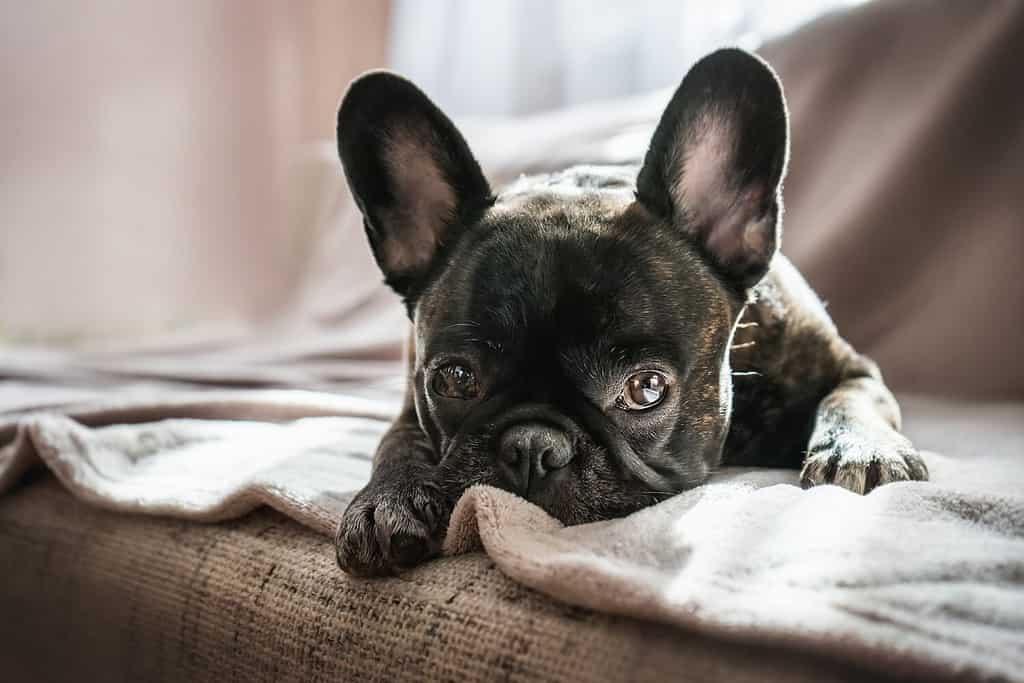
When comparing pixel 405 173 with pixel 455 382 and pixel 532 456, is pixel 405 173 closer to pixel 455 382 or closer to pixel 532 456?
pixel 455 382

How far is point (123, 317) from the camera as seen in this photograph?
4.11m

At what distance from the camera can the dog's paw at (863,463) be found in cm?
132

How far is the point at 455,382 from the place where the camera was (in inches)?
→ 57.4

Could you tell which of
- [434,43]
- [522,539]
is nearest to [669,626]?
[522,539]

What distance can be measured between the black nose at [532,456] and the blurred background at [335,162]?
4.39 ft

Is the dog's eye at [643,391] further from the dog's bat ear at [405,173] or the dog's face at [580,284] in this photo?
the dog's bat ear at [405,173]

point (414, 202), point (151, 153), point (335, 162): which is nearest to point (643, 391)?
point (414, 202)

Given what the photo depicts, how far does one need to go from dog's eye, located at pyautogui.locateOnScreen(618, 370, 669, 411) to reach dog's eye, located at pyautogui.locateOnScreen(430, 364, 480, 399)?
236 millimetres

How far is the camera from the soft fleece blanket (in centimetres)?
85

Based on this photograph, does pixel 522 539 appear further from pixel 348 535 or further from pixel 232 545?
pixel 232 545

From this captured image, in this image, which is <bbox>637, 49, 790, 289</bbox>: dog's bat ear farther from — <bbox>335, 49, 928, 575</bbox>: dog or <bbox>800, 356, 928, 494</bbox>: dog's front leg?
<bbox>800, 356, 928, 494</bbox>: dog's front leg

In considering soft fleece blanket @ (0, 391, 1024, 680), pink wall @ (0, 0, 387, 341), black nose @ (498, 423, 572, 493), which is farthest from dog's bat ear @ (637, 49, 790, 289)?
pink wall @ (0, 0, 387, 341)

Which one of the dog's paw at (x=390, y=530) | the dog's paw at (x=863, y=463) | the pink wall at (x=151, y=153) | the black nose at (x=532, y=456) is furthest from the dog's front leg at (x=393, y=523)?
the pink wall at (x=151, y=153)

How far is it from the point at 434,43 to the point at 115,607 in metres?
3.77
